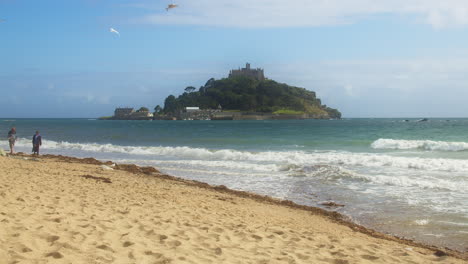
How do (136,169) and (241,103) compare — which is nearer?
(136,169)

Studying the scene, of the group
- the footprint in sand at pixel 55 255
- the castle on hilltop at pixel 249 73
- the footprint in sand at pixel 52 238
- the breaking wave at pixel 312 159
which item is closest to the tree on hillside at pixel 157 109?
the castle on hilltop at pixel 249 73

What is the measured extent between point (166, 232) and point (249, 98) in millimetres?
152312

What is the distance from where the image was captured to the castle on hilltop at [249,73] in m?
188

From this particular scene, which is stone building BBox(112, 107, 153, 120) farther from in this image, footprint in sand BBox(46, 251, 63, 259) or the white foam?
footprint in sand BBox(46, 251, 63, 259)

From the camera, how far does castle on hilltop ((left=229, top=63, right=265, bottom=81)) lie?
188 metres

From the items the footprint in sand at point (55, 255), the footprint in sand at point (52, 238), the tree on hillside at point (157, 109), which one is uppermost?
the tree on hillside at point (157, 109)

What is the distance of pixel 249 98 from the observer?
15750 cm

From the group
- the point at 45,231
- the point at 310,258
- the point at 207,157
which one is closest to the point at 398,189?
the point at 310,258

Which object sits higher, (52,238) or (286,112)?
(286,112)

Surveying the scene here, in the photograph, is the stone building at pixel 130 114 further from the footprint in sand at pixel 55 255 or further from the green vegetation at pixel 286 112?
the footprint in sand at pixel 55 255

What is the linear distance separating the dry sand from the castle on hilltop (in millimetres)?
179177

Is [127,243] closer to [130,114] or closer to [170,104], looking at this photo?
[170,104]

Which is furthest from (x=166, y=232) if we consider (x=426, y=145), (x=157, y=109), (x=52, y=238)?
(x=157, y=109)

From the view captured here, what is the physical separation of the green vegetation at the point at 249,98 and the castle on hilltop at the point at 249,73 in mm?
14010
